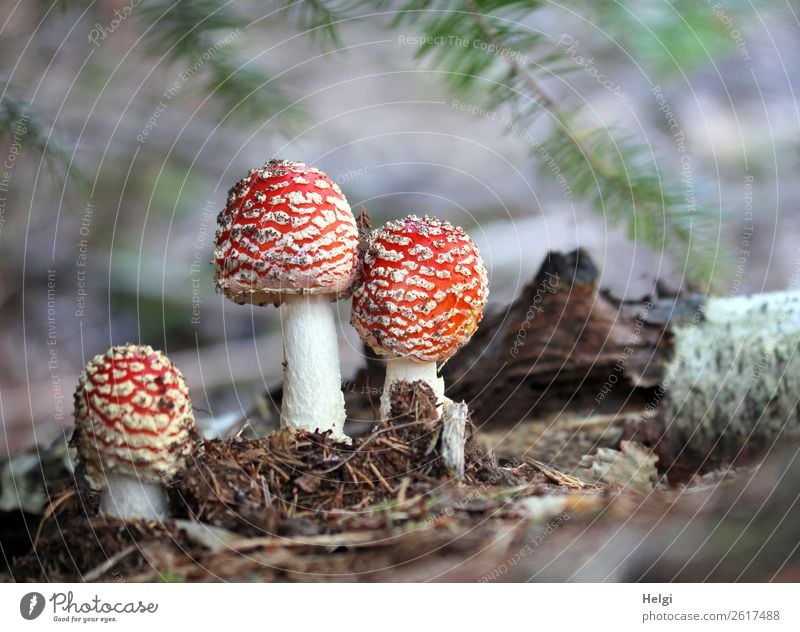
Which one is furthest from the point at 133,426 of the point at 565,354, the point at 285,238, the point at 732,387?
the point at 732,387

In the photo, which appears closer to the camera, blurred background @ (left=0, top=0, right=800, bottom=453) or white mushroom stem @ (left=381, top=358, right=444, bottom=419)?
blurred background @ (left=0, top=0, right=800, bottom=453)

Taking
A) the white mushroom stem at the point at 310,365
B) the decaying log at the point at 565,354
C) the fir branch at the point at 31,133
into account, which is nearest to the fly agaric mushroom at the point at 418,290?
the white mushroom stem at the point at 310,365

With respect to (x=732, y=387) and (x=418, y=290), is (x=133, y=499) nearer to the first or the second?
(x=418, y=290)

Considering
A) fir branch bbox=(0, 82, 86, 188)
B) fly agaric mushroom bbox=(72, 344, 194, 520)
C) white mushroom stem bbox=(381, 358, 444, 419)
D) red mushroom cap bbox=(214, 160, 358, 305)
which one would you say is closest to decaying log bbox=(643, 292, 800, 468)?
white mushroom stem bbox=(381, 358, 444, 419)

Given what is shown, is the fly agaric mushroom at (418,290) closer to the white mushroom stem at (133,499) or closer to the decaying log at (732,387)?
the white mushroom stem at (133,499)

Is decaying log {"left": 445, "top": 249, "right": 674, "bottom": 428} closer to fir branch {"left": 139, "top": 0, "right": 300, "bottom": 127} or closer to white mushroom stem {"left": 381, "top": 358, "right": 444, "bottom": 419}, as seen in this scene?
white mushroom stem {"left": 381, "top": 358, "right": 444, "bottom": 419}
